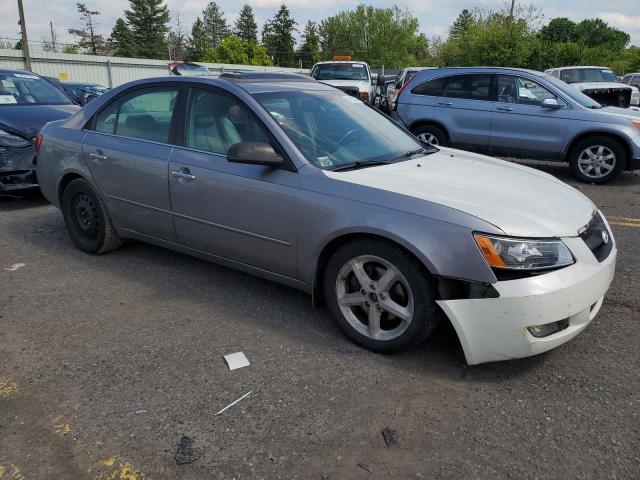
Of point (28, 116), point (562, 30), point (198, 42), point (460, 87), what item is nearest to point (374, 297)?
point (28, 116)

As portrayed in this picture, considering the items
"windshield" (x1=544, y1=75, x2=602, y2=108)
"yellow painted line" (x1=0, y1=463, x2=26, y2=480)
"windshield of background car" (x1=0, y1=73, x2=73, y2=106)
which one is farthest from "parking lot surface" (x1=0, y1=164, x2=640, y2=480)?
"windshield" (x1=544, y1=75, x2=602, y2=108)

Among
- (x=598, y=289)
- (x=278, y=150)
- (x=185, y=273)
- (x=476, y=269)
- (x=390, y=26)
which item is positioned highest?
(x=390, y=26)

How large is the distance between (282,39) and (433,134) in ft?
259

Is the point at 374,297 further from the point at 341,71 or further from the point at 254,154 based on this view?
the point at 341,71

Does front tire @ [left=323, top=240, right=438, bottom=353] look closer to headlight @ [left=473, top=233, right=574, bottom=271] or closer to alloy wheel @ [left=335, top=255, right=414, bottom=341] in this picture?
alloy wheel @ [left=335, top=255, right=414, bottom=341]

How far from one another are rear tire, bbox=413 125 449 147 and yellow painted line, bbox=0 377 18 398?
25.0 ft

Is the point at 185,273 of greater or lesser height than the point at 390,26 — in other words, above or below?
below

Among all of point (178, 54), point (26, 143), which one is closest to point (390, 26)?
point (178, 54)

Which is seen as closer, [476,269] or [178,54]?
[476,269]

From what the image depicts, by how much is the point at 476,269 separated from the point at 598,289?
77 centimetres

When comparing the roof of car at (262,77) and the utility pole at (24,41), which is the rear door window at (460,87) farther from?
the utility pole at (24,41)

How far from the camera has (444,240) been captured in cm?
274

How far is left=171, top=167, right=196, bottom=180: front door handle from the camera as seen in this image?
148 inches

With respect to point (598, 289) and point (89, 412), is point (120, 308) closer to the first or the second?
point (89, 412)
